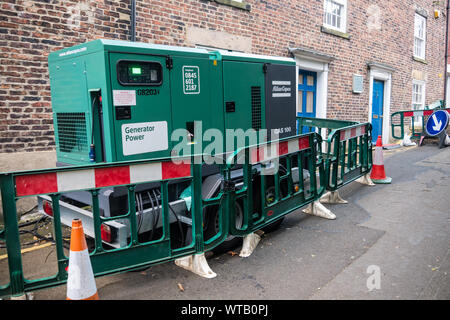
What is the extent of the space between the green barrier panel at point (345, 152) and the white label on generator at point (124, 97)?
114 inches

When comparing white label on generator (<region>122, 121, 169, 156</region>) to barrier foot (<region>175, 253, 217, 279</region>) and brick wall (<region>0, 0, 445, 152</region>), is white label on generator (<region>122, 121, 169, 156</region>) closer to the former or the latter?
barrier foot (<region>175, 253, 217, 279</region>)

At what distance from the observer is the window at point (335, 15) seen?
1097 centimetres

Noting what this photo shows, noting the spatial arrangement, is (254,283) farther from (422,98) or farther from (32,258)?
(422,98)

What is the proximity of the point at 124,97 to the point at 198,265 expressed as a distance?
1815 mm

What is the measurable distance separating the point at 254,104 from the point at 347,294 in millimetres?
2656

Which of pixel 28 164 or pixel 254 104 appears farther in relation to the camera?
pixel 28 164

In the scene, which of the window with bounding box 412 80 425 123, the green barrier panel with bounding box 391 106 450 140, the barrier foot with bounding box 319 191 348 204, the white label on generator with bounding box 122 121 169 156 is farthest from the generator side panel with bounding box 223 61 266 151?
the window with bounding box 412 80 425 123

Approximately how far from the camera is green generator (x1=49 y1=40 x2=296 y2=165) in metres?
3.51

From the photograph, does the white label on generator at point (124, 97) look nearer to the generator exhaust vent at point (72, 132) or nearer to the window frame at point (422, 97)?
the generator exhaust vent at point (72, 132)

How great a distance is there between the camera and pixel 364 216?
520cm

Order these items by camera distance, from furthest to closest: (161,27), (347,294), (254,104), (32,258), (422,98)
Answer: (422,98) < (161,27) < (254,104) < (32,258) < (347,294)

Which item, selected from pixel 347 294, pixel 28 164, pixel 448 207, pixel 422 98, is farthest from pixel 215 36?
pixel 422 98

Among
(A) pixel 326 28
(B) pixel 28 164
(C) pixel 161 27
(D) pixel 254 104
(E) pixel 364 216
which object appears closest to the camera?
(D) pixel 254 104

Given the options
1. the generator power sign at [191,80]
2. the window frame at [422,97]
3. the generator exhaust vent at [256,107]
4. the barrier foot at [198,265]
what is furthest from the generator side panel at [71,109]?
the window frame at [422,97]
